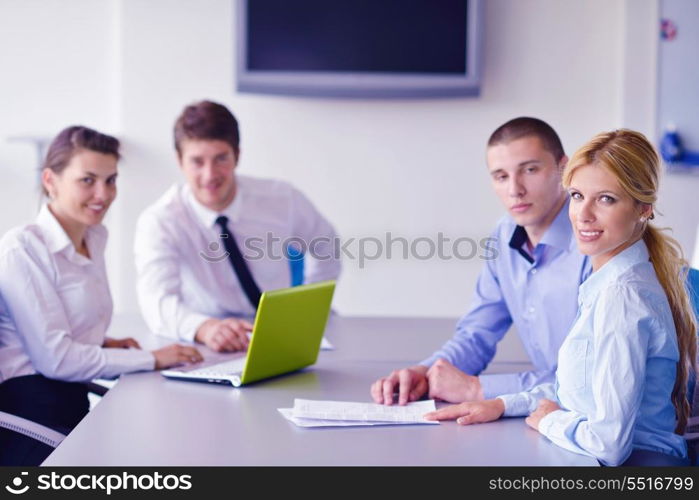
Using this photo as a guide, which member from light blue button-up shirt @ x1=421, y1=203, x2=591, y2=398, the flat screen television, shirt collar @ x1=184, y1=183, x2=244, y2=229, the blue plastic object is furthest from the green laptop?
the flat screen television

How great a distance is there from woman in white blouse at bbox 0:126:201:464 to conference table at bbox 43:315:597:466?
0.50 ft

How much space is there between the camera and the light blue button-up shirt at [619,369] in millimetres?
1543

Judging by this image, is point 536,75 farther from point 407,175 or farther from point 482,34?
point 407,175

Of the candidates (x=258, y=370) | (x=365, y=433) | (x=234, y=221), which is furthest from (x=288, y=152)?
(x=365, y=433)

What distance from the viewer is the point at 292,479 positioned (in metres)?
1.50

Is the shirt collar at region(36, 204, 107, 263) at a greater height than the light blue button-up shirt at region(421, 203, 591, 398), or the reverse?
the shirt collar at region(36, 204, 107, 263)

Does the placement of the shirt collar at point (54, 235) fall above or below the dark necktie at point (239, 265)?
above

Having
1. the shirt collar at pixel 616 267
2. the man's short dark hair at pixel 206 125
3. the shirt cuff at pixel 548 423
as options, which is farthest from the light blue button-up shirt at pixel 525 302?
the man's short dark hair at pixel 206 125

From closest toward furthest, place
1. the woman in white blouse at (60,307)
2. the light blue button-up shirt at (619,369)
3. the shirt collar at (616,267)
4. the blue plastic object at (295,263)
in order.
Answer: the light blue button-up shirt at (619,369) < the shirt collar at (616,267) < the woman in white blouse at (60,307) < the blue plastic object at (295,263)

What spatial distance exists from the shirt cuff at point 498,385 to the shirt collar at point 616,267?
0.44 metres

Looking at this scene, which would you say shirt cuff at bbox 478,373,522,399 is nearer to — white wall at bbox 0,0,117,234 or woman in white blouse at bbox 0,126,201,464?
woman in white blouse at bbox 0,126,201,464

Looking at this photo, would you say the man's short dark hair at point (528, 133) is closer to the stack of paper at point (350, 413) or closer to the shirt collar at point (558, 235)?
the shirt collar at point (558, 235)

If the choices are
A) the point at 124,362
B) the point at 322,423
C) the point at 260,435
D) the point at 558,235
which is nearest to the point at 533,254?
the point at 558,235

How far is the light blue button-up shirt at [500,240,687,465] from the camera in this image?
1.54 meters
